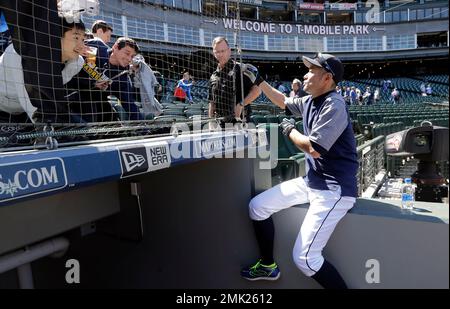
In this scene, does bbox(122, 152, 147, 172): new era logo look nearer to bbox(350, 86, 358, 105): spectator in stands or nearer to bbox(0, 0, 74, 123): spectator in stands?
bbox(0, 0, 74, 123): spectator in stands

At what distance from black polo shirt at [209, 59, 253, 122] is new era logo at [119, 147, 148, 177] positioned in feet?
4.10

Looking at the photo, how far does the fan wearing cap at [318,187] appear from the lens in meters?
2.09

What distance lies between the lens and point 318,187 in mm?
2176

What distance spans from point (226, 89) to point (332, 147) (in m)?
1.10

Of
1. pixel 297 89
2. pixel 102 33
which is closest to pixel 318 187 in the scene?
pixel 102 33

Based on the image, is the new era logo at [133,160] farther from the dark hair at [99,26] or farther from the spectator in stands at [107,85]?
the dark hair at [99,26]

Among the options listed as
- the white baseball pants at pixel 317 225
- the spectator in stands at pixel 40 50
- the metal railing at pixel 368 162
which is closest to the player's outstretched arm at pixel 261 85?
the white baseball pants at pixel 317 225

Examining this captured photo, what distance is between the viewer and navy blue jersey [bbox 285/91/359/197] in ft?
6.88

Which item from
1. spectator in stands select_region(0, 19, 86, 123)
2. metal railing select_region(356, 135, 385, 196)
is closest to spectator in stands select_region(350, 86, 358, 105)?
metal railing select_region(356, 135, 385, 196)

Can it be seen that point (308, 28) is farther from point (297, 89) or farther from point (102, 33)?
point (102, 33)

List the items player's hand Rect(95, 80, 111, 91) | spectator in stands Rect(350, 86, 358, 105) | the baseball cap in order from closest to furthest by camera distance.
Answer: the baseball cap
player's hand Rect(95, 80, 111, 91)
spectator in stands Rect(350, 86, 358, 105)
